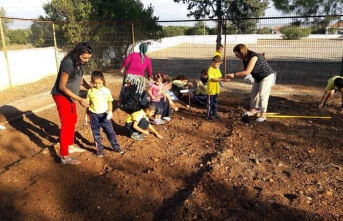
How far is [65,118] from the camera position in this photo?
4.22 metres

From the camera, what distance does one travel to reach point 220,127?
607 centimetres

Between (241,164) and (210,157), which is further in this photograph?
(210,157)

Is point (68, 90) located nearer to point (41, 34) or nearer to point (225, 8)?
point (41, 34)

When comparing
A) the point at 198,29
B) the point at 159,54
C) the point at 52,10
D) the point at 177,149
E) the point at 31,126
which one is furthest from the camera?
the point at 198,29

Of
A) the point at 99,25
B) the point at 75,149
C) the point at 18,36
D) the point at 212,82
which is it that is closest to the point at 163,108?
the point at 212,82

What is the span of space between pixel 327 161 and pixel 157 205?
2.60 meters

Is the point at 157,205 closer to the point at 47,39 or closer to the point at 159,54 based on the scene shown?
the point at 47,39

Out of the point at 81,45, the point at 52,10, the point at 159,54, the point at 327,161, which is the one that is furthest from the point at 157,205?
the point at 159,54

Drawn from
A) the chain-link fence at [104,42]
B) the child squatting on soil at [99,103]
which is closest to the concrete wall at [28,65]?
the chain-link fence at [104,42]

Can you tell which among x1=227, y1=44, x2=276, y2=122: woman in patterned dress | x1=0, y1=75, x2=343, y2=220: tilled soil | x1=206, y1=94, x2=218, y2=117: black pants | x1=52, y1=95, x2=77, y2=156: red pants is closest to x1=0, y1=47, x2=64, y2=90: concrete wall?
x1=0, y1=75, x2=343, y2=220: tilled soil

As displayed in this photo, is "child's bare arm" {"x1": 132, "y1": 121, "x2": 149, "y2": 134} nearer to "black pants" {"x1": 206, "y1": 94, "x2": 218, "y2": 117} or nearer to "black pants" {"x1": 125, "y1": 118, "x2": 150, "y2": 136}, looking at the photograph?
"black pants" {"x1": 125, "y1": 118, "x2": 150, "y2": 136}

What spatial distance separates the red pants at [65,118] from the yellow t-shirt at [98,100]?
0.84 feet

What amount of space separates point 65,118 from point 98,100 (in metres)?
0.50

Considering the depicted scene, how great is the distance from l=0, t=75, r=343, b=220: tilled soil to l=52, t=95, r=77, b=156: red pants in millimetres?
310
